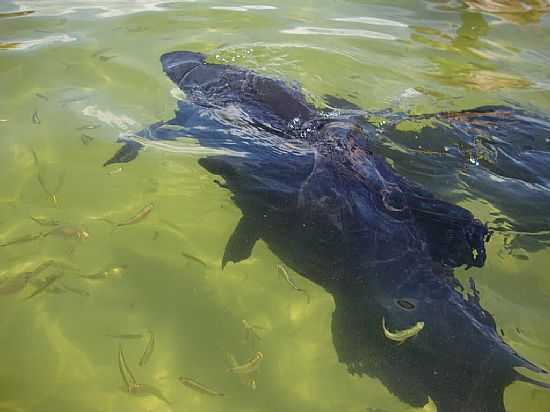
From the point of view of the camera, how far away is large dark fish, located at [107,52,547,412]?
249 centimetres

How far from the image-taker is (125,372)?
8.38 ft

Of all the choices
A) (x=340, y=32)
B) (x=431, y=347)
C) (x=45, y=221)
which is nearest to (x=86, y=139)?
(x=45, y=221)

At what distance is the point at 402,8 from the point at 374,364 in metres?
8.78

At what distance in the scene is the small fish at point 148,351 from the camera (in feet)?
8.60

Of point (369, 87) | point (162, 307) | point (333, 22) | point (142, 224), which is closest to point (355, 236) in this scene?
point (162, 307)

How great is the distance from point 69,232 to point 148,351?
4.22 feet

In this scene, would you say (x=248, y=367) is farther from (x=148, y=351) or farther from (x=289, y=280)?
(x=289, y=280)

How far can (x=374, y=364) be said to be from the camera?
2.63 meters

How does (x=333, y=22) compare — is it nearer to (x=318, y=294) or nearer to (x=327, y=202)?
(x=327, y=202)

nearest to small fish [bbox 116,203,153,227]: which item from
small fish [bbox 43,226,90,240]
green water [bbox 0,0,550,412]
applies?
green water [bbox 0,0,550,412]

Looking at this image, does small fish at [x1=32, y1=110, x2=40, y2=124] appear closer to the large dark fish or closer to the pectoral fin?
the large dark fish

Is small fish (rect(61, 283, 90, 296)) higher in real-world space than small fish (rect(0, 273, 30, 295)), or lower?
lower

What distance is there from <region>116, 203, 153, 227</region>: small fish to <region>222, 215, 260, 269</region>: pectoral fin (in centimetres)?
79

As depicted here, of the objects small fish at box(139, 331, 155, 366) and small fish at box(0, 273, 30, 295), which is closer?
small fish at box(139, 331, 155, 366)
